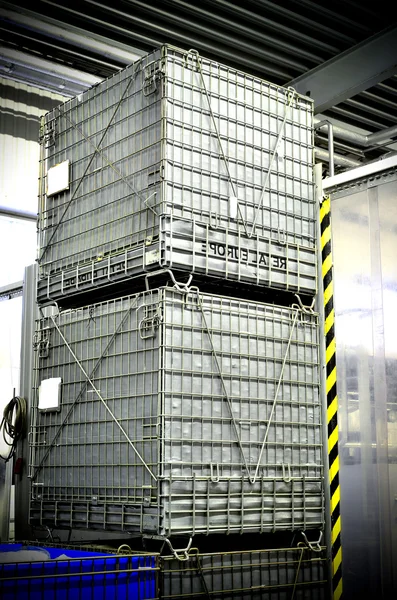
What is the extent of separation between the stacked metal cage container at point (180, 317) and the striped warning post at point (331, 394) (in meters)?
0.20

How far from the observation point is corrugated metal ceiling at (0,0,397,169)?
905 cm

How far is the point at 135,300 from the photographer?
5531 millimetres

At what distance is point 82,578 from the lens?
182 inches

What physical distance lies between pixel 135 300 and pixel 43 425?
1.56 m

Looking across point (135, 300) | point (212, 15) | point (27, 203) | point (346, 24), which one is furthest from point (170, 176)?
point (27, 203)

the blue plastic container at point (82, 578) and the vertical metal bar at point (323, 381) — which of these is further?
the vertical metal bar at point (323, 381)

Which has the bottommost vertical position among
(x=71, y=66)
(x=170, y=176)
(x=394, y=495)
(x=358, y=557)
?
(x=358, y=557)

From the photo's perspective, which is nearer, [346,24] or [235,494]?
[235,494]

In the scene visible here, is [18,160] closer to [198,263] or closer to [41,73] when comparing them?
[41,73]

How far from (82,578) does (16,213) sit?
319 inches

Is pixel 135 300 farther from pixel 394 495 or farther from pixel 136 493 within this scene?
pixel 394 495

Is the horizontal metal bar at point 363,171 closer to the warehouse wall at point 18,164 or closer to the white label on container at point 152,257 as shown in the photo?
the white label on container at point 152,257

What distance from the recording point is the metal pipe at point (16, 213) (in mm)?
11705

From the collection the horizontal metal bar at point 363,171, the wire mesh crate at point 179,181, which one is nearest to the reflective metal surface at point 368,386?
the horizontal metal bar at point 363,171
